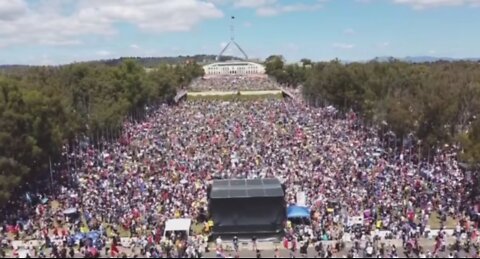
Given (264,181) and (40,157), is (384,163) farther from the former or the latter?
(40,157)

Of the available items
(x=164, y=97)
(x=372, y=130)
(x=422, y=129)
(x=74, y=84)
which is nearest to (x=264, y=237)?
(x=422, y=129)

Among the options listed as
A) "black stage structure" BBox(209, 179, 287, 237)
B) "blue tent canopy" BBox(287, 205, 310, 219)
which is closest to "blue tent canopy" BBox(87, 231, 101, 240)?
"black stage structure" BBox(209, 179, 287, 237)

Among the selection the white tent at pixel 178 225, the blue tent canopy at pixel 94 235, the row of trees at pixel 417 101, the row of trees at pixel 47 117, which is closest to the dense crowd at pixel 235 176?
the blue tent canopy at pixel 94 235

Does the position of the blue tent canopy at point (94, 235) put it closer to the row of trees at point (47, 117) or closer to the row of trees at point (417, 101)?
the row of trees at point (47, 117)

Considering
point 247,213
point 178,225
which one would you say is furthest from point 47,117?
point 247,213

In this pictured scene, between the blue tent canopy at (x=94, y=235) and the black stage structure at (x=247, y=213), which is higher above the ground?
the black stage structure at (x=247, y=213)
